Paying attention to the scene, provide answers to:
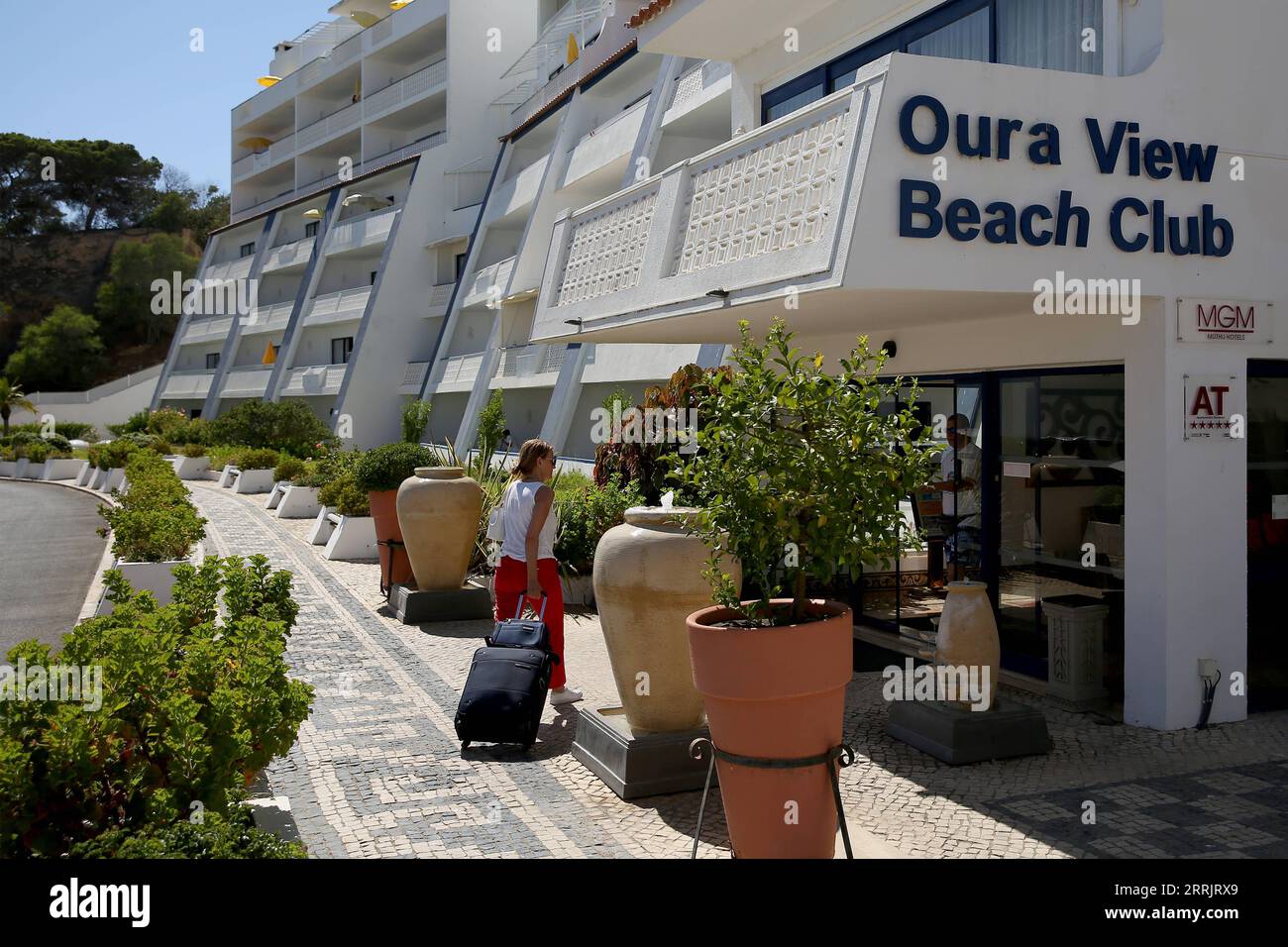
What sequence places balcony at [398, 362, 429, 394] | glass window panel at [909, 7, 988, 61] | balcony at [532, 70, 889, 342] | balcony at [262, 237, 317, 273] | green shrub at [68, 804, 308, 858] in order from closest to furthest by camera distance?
green shrub at [68, 804, 308, 858] → balcony at [532, 70, 889, 342] → glass window panel at [909, 7, 988, 61] → balcony at [398, 362, 429, 394] → balcony at [262, 237, 317, 273]

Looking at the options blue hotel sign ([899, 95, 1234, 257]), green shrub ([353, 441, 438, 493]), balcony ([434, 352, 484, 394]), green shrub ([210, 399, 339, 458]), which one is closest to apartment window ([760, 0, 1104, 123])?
blue hotel sign ([899, 95, 1234, 257])

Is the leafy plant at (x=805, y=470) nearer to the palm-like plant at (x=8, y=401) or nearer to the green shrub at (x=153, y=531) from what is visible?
the green shrub at (x=153, y=531)

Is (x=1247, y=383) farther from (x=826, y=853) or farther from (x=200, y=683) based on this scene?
(x=200, y=683)

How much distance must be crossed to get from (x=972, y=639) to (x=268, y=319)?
47530mm

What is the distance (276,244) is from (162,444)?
18.1 metres

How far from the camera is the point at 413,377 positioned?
132 feet

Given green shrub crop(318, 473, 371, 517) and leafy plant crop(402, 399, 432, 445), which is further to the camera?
leafy plant crop(402, 399, 432, 445)

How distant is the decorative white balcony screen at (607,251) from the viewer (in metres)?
10.5

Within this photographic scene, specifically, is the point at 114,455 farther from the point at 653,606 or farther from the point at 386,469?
the point at 653,606

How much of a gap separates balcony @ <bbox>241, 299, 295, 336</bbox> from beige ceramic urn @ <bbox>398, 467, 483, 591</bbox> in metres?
37.9

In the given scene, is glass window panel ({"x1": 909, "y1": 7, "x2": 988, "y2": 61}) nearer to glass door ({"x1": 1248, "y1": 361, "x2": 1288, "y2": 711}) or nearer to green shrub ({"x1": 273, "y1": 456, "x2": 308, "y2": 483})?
glass door ({"x1": 1248, "y1": 361, "x2": 1288, "y2": 711})

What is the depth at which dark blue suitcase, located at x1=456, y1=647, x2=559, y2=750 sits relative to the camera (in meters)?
7.22
